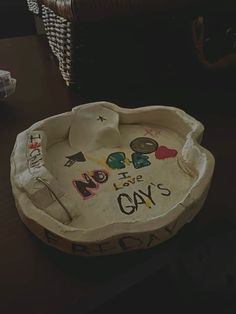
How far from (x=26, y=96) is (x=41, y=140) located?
331mm

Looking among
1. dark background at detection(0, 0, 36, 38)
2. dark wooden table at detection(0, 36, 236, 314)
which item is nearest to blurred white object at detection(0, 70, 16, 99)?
dark wooden table at detection(0, 36, 236, 314)

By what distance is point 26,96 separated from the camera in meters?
0.71

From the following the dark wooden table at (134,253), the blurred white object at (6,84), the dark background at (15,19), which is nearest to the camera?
the dark wooden table at (134,253)

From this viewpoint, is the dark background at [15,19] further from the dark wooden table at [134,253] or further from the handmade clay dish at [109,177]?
the handmade clay dish at [109,177]

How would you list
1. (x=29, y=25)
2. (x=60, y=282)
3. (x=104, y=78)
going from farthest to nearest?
(x=29, y=25)
(x=104, y=78)
(x=60, y=282)

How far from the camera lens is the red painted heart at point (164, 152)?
1.39 feet

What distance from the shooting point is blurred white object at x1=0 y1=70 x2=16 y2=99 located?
0.65 m

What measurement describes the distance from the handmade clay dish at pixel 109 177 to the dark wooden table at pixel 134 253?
0.8 inches

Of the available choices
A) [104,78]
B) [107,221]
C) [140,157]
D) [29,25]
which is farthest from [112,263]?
[29,25]

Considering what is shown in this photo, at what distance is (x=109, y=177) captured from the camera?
40 cm

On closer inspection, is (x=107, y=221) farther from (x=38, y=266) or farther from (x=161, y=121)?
(x=161, y=121)

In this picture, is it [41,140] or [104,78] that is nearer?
[41,140]

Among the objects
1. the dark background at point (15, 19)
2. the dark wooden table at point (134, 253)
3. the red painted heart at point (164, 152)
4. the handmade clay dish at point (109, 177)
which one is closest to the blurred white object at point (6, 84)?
the dark wooden table at point (134, 253)

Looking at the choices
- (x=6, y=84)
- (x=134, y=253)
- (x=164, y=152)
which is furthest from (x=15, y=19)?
(x=134, y=253)
